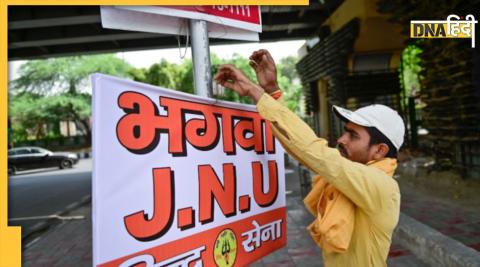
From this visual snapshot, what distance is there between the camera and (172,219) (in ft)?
5.23

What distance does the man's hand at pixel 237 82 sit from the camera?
174 cm

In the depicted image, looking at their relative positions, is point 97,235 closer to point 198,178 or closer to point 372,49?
point 198,178

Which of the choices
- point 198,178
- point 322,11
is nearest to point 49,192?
point 322,11

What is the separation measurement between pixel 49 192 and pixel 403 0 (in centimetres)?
1071

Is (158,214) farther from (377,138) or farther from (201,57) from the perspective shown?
(377,138)

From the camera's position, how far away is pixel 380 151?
1.78m

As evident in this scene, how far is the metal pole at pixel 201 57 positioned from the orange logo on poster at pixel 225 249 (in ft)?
2.09

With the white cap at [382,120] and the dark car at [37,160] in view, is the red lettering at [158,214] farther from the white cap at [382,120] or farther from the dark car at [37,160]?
the dark car at [37,160]

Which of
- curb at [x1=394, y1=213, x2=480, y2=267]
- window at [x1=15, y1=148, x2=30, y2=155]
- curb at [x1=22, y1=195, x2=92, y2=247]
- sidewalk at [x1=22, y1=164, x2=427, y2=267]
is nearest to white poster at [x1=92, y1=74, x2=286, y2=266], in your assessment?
→ curb at [x1=394, y1=213, x2=480, y2=267]

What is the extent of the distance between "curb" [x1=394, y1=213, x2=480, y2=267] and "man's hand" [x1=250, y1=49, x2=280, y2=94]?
2.51m

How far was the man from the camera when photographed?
1.57 metres

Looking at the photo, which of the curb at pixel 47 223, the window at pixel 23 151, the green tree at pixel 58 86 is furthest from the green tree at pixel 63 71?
the curb at pixel 47 223

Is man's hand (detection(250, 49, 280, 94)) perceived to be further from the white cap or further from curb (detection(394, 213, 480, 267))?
curb (detection(394, 213, 480, 267))

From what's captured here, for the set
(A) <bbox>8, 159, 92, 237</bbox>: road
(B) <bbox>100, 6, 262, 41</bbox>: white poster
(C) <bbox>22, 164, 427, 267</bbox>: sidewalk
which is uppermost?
(B) <bbox>100, 6, 262, 41</bbox>: white poster
